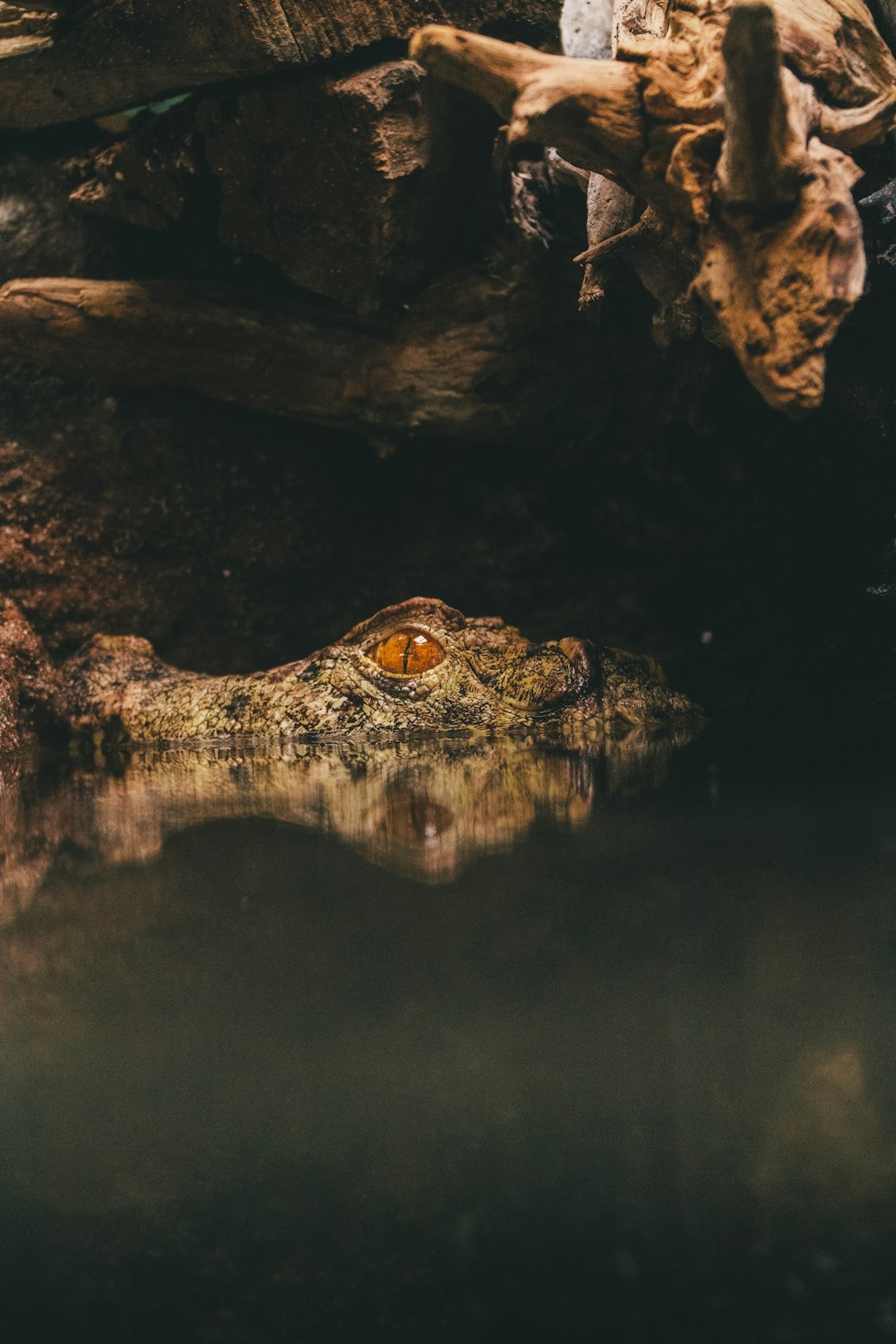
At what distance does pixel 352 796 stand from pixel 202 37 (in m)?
3.10

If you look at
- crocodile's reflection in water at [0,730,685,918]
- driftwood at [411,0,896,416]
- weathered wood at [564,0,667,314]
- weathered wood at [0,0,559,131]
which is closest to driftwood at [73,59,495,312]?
weathered wood at [0,0,559,131]

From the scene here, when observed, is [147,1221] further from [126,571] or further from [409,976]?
[126,571]

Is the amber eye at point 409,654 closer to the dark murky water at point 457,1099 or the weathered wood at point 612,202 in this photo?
the weathered wood at point 612,202

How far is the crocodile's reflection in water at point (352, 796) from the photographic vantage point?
2216 millimetres

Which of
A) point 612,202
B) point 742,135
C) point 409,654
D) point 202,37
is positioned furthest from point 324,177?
point 742,135

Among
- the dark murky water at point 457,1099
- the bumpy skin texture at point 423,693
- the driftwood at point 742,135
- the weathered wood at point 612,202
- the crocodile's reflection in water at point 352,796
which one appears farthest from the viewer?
the bumpy skin texture at point 423,693

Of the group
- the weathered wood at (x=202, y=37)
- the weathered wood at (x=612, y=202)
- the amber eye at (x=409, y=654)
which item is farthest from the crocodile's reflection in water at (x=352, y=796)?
the weathered wood at (x=202, y=37)

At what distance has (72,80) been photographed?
14.0 feet

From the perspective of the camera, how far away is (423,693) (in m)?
4.59

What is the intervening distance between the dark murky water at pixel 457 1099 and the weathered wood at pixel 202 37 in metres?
3.40

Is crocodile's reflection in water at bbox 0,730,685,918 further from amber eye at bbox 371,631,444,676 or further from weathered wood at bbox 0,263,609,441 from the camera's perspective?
weathered wood at bbox 0,263,609,441

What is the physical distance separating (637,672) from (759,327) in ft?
8.00

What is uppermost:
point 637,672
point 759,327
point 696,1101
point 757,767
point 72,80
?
point 72,80

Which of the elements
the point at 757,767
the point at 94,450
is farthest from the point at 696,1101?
the point at 94,450
